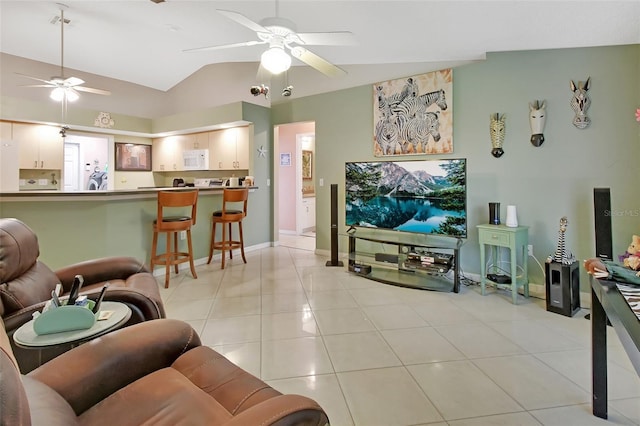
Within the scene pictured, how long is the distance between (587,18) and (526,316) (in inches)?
98.9

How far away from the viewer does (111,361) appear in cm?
121

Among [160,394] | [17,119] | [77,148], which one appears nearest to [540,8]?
[160,394]

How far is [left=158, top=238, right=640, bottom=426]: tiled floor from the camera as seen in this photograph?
1.71 metres

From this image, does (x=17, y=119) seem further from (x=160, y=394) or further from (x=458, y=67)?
(x=458, y=67)

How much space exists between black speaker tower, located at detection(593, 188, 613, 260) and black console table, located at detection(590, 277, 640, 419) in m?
1.38

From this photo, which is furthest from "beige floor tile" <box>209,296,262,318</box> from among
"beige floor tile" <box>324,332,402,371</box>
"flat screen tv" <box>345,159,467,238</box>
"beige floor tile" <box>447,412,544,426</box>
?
"beige floor tile" <box>447,412,544,426</box>

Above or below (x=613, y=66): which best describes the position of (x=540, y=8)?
above

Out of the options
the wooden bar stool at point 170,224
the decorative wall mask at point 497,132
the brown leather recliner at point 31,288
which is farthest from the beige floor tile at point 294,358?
the decorative wall mask at point 497,132

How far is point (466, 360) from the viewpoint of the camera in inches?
84.6

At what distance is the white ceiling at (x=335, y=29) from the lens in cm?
271

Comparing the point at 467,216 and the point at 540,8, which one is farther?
the point at 467,216

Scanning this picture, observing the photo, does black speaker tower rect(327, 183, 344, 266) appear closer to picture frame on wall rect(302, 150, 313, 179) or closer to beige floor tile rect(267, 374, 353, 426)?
beige floor tile rect(267, 374, 353, 426)

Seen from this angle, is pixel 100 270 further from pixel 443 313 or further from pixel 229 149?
pixel 229 149

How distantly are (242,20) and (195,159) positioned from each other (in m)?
4.51
